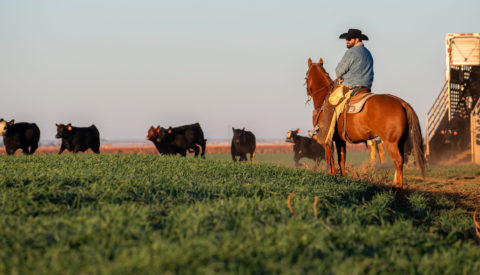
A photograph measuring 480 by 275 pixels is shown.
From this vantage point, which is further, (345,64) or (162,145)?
(162,145)

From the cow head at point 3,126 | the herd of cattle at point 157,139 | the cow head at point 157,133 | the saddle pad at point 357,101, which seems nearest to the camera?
the saddle pad at point 357,101

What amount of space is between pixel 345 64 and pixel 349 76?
29 centimetres

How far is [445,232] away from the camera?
21.7 ft

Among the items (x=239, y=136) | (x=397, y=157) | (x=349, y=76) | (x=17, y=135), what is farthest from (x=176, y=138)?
(x=397, y=157)

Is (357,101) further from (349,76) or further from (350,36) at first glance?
(350,36)

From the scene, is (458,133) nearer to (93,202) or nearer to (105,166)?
(105,166)

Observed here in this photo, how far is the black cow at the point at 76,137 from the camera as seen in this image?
65.5ft

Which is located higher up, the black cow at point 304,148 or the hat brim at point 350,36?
the hat brim at point 350,36

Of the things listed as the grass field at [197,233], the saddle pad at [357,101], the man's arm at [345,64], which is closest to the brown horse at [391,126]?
the saddle pad at [357,101]

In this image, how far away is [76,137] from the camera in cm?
2031

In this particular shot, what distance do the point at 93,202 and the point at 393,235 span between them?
351 cm

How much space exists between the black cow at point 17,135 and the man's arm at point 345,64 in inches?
547

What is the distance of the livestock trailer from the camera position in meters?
23.8

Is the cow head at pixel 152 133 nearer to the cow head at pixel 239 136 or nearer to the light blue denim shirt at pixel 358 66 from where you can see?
the cow head at pixel 239 136
